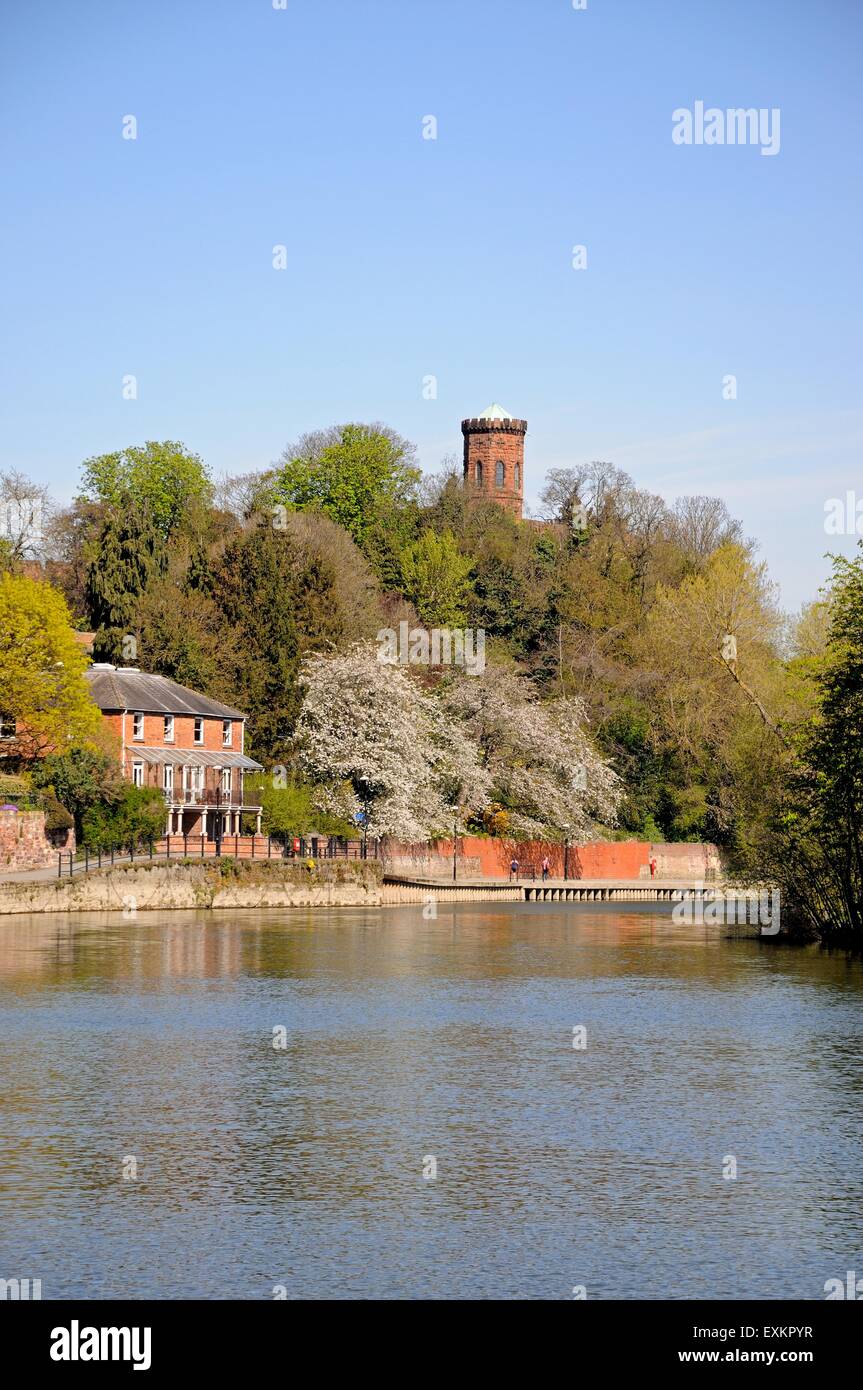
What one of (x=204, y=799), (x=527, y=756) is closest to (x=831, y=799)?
(x=204, y=799)

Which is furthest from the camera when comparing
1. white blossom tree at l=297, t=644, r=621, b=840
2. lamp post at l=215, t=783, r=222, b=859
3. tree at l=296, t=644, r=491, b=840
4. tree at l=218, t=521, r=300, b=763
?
tree at l=218, t=521, r=300, b=763

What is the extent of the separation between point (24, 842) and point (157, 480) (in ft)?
186

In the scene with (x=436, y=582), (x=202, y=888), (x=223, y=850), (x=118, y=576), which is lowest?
(x=202, y=888)

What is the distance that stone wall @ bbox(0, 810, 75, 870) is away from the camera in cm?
6075

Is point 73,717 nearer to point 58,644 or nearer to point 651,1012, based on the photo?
point 58,644

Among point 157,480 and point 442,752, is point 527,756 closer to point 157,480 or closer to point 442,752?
point 442,752

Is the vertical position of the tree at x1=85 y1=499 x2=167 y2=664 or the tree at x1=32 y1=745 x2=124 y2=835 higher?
the tree at x1=85 y1=499 x2=167 y2=664

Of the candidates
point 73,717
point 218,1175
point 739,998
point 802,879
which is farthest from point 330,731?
point 218,1175

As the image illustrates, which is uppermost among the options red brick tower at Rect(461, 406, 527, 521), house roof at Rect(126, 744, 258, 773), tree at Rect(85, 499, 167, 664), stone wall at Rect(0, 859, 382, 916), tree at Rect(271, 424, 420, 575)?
red brick tower at Rect(461, 406, 527, 521)

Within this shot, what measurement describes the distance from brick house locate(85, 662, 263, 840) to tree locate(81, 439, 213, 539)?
106 ft

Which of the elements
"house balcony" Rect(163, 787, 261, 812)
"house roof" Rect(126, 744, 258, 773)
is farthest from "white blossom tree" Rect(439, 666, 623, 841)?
"house balcony" Rect(163, 787, 261, 812)

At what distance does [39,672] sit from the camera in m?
67.0

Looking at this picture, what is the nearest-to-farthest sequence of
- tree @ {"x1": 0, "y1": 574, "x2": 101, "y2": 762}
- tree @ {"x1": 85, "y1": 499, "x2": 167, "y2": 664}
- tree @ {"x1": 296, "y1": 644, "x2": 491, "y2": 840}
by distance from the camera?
tree @ {"x1": 0, "y1": 574, "x2": 101, "y2": 762} < tree @ {"x1": 296, "y1": 644, "x2": 491, "y2": 840} < tree @ {"x1": 85, "y1": 499, "x2": 167, "y2": 664}

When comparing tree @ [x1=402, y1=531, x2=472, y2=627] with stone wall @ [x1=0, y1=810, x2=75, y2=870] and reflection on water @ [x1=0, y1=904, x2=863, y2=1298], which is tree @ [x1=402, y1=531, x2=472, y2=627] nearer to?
stone wall @ [x1=0, y1=810, x2=75, y2=870]
